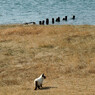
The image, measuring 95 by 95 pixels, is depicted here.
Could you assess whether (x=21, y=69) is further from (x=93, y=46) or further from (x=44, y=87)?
(x=93, y=46)

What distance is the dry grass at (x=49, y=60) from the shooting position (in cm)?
1662

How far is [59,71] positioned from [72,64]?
1.65 metres

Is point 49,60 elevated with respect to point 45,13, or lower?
elevated

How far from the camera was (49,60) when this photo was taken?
22.3m

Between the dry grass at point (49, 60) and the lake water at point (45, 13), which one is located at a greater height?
the dry grass at point (49, 60)

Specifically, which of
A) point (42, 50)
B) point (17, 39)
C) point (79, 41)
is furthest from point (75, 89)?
point (17, 39)

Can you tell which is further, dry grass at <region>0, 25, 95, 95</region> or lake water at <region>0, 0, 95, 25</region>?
lake water at <region>0, 0, 95, 25</region>

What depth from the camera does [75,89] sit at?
1582 centimetres

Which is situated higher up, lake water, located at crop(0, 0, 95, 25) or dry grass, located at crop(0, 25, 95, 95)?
dry grass, located at crop(0, 25, 95, 95)

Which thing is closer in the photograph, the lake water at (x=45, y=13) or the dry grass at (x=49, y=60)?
the dry grass at (x=49, y=60)

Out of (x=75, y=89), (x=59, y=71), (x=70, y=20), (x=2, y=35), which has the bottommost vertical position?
(x=70, y=20)

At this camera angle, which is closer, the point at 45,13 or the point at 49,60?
the point at 49,60

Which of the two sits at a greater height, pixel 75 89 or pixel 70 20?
pixel 75 89

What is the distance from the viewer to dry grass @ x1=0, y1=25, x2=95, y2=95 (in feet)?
54.5
